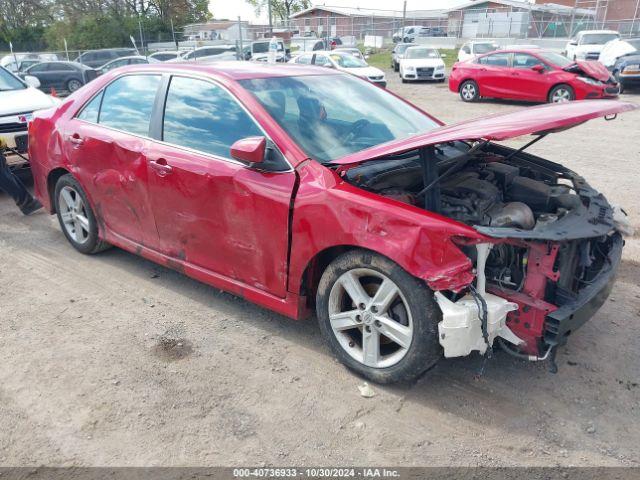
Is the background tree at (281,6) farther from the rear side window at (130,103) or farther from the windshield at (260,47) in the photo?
the rear side window at (130,103)

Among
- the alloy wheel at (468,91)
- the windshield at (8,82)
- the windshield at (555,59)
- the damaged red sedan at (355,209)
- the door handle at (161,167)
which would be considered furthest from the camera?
the alloy wheel at (468,91)

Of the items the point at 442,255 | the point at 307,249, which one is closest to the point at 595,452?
the point at 442,255

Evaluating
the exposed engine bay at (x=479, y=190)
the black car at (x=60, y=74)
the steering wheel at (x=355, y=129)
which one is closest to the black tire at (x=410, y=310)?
the exposed engine bay at (x=479, y=190)

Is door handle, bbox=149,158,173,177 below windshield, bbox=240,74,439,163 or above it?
below

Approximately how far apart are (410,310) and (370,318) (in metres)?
0.28

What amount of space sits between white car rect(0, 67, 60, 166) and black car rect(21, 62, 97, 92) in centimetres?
1594

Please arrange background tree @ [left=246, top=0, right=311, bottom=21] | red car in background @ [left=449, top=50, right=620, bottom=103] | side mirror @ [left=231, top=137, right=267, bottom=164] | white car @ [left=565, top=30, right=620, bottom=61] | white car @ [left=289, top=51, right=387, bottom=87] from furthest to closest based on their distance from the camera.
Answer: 1. background tree @ [left=246, top=0, right=311, bottom=21]
2. white car @ [left=565, top=30, right=620, bottom=61]
3. white car @ [left=289, top=51, right=387, bottom=87]
4. red car in background @ [left=449, top=50, right=620, bottom=103]
5. side mirror @ [left=231, top=137, right=267, bottom=164]

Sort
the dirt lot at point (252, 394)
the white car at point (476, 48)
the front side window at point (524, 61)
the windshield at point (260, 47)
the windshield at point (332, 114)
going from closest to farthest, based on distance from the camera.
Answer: the dirt lot at point (252, 394)
the windshield at point (332, 114)
the front side window at point (524, 61)
the white car at point (476, 48)
the windshield at point (260, 47)

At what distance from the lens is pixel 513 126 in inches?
106

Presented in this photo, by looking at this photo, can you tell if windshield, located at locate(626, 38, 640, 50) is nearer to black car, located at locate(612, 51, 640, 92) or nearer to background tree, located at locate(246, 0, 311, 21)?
black car, located at locate(612, 51, 640, 92)

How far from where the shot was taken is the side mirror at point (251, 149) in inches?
123

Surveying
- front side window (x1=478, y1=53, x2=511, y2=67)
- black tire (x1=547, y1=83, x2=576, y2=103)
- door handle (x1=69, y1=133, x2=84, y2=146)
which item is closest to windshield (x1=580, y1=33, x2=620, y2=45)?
front side window (x1=478, y1=53, x2=511, y2=67)

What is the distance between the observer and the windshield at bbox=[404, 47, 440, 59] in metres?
21.9

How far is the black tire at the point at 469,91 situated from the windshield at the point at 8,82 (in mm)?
12207
